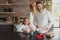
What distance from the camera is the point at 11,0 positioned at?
1.42 m

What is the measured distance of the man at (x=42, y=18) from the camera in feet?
4.75

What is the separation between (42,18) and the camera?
57.2 inches

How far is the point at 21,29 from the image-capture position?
1448 millimetres

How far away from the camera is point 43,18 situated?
1.46 m

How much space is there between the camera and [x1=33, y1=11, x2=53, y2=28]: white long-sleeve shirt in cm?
Result: 145

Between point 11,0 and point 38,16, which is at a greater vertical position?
point 11,0

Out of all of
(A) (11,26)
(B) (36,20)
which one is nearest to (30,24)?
(B) (36,20)

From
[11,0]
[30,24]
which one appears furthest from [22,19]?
[11,0]

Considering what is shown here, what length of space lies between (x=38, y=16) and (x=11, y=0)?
28 centimetres

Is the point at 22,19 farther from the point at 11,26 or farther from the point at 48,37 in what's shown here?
the point at 48,37

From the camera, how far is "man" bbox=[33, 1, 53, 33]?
1446 millimetres

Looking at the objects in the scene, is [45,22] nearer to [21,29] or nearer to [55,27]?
[55,27]

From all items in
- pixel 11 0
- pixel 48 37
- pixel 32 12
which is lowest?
pixel 48 37

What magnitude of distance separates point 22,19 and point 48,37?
0.91 feet
